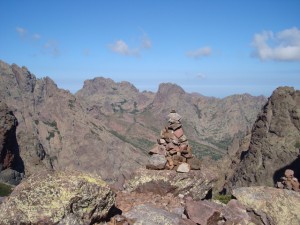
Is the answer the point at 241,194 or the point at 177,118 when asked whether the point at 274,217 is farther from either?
the point at 177,118

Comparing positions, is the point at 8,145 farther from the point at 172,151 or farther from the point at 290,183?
the point at 172,151

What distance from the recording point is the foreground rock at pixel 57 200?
12.8 m

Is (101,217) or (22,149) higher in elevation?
(101,217)

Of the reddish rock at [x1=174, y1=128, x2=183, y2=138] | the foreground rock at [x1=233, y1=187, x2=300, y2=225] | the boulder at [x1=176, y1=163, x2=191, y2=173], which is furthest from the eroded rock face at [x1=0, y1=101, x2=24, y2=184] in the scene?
the foreground rock at [x1=233, y1=187, x2=300, y2=225]

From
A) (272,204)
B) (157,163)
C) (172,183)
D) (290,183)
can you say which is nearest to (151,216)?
(172,183)

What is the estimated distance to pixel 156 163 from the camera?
2034 centimetres

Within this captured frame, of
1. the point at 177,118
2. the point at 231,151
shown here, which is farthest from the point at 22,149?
the point at 177,118

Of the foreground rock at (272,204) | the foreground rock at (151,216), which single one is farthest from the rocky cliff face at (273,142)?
the foreground rock at (151,216)

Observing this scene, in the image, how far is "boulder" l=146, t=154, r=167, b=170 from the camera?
66.5 feet

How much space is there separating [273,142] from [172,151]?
450 ft

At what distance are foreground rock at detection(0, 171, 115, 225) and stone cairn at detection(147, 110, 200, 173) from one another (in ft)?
20.7

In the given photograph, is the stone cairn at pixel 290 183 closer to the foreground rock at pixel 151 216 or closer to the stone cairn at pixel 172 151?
the stone cairn at pixel 172 151

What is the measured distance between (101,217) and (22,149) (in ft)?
618

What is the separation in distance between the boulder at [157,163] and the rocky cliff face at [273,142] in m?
119
